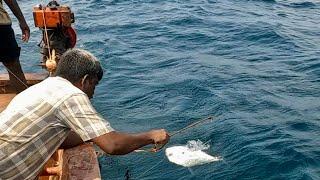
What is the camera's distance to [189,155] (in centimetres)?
744

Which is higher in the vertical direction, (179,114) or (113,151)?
(113,151)

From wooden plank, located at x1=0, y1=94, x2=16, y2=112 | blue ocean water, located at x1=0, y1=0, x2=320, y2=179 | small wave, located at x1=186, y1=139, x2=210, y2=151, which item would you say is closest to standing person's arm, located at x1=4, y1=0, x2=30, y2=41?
wooden plank, located at x1=0, y1=94, x2=16, y2=112

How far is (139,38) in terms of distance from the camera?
51.3ft

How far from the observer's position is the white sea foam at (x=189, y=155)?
7324mm

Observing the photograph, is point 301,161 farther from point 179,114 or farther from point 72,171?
point 72,171

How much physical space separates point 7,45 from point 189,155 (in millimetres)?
3464

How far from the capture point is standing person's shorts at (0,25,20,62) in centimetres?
620

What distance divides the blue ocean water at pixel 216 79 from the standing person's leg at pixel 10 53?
2.08m

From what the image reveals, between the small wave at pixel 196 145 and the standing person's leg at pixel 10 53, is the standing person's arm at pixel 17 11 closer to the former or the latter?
the standing person's leg at pixel 10 53

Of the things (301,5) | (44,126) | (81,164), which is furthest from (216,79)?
(301,5)

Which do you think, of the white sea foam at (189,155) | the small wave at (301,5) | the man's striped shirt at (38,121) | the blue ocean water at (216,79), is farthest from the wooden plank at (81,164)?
the small wave at (301,5)

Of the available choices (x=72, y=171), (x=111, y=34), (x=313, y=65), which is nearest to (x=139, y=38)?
(x=111, y=34)

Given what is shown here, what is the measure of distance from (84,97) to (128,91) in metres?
7.69

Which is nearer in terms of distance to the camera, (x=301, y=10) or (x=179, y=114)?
(x=179, y=114)
